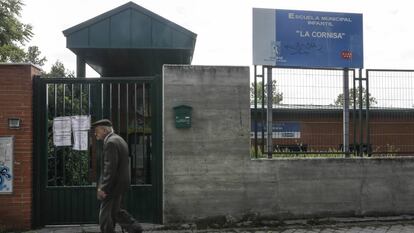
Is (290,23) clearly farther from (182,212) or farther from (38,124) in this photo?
(38,124)

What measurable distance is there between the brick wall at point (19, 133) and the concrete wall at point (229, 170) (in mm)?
2287

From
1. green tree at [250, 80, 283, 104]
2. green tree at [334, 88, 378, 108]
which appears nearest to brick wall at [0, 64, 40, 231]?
green tree at [250, 80, 283, 104]

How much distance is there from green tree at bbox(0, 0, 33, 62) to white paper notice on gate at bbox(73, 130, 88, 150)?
1035 centimetres

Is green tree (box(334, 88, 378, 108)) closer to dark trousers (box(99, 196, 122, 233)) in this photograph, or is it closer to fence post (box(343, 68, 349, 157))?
fence post (box(343, 68, 349, 157))

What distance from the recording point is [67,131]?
330 inches

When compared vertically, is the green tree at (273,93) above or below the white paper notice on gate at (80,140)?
above

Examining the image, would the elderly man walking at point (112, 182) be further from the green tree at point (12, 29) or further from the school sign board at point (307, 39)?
the green tree at point (12, 29)

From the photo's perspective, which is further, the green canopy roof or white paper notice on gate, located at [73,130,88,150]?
the green canopy roof

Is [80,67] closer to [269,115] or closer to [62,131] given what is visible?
[62,131]

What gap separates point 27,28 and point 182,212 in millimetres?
14028

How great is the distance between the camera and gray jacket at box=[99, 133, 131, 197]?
655 centimetres

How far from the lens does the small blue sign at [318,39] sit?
9.02 m

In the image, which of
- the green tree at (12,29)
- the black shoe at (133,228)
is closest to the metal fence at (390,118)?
the black shoe at (133,228)

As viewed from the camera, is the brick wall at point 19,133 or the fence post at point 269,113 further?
the fence post at point 269,113
